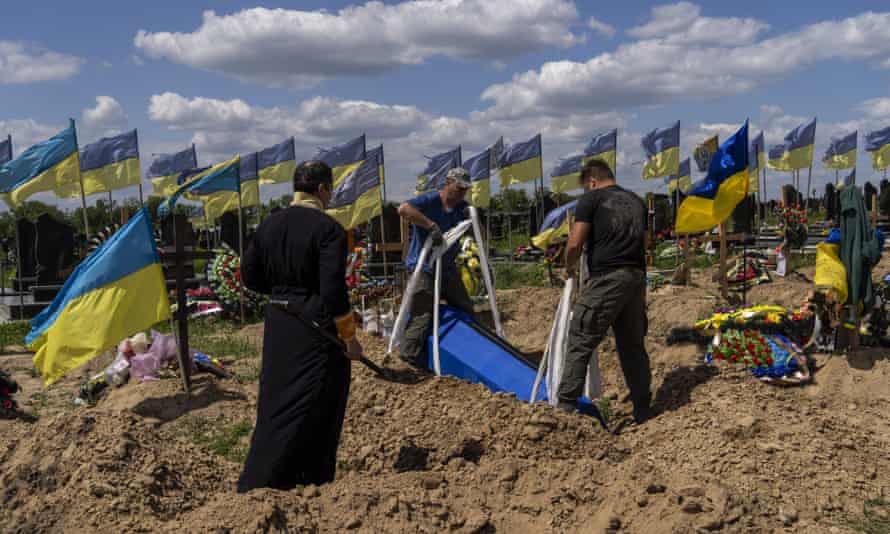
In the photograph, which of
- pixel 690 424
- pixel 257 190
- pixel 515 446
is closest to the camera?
pixel 515 446

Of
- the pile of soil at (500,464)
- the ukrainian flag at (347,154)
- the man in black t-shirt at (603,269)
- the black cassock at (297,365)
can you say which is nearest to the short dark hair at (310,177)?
the black cassock at (297,365)

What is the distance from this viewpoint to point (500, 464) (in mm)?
3787

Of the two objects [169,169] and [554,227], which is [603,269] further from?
[169,169]

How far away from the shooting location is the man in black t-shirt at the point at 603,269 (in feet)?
16.8

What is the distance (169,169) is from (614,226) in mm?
22672

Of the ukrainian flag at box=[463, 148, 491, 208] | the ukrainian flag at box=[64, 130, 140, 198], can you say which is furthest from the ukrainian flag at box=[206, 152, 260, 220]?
the ukrainian flag at box=[463, 148, 491, 208]

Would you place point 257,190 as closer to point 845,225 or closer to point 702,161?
point 702,161

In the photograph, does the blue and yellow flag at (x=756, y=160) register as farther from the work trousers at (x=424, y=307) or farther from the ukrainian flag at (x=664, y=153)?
the work trousers at (x=424, y=307)

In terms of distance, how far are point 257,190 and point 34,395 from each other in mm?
13130

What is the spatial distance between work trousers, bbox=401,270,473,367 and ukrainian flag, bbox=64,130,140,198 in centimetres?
1130

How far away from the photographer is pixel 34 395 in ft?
23.7

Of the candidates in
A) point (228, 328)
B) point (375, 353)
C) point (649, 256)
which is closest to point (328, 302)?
point (375, 353)

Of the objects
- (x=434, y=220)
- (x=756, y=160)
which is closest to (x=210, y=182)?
(x=434, y=220)

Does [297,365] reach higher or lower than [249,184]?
lower
